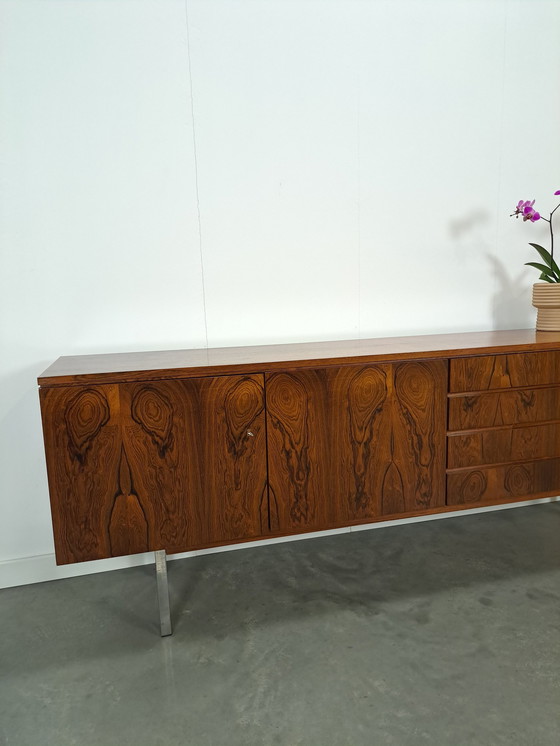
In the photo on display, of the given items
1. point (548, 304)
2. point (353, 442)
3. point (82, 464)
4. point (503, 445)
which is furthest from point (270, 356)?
point (548, 304)

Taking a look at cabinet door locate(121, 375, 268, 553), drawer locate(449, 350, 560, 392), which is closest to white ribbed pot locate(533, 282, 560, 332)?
drawer locate(449, 350, 560, 392)

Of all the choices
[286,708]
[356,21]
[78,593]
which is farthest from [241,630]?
[356,21]

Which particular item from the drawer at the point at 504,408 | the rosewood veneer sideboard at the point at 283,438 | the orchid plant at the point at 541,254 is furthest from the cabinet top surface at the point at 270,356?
the orchid plant at the point at 541,254

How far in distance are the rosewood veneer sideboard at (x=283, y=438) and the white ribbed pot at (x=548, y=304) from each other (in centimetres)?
28

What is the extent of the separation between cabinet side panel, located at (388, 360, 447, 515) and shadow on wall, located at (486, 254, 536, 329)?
830mm

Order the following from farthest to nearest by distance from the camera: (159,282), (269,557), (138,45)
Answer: (269,557), (159,282), (138,45)

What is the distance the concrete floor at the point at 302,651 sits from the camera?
1.34 meters

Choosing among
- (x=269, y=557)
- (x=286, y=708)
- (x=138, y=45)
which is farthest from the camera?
(x=269, y=557)

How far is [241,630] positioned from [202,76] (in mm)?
1848

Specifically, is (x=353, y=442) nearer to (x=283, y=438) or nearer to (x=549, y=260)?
(x=283, y=438)

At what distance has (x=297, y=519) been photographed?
177 centimetres

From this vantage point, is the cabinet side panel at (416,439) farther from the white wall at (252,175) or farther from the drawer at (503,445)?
the white wall at (252,175)

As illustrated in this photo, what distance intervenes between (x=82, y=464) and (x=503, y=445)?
1.36 meters

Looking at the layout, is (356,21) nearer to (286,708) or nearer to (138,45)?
(138,45)
